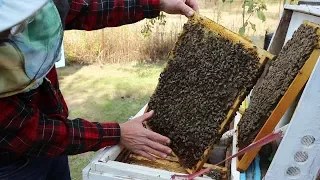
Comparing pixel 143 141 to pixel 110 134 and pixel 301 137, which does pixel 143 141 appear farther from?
pixel 301 137

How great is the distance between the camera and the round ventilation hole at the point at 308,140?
1128 millimetres

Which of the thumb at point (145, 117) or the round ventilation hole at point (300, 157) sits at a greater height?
the round ventilation hole at point (300, 157)

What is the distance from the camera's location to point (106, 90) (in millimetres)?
5566

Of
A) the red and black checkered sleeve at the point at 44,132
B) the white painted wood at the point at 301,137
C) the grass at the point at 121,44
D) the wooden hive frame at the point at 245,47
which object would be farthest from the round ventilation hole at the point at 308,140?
the grass at the point at 121,44

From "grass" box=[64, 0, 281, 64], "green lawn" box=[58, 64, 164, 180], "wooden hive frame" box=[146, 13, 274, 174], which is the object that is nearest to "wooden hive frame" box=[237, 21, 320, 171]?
"wooden hive frame" box=[146, 13, 274, 174]

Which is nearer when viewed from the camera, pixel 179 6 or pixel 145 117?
pixel 145 117

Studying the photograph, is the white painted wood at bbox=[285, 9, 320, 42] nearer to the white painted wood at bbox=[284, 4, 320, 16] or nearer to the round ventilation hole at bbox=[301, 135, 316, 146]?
the white painted wood at bbox=[284, 4, 320, 16]

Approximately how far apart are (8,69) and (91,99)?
4.18 meters

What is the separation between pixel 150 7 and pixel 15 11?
994 mm

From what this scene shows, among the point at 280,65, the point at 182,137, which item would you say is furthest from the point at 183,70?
the point at 280,65

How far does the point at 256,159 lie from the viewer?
1.43m

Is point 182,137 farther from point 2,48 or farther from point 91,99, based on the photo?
point 91,99

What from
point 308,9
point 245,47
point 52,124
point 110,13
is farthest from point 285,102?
point 110,13

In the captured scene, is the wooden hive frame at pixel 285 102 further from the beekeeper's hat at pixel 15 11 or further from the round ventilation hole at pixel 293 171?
the beekeeper's hat at pixel 15 11
